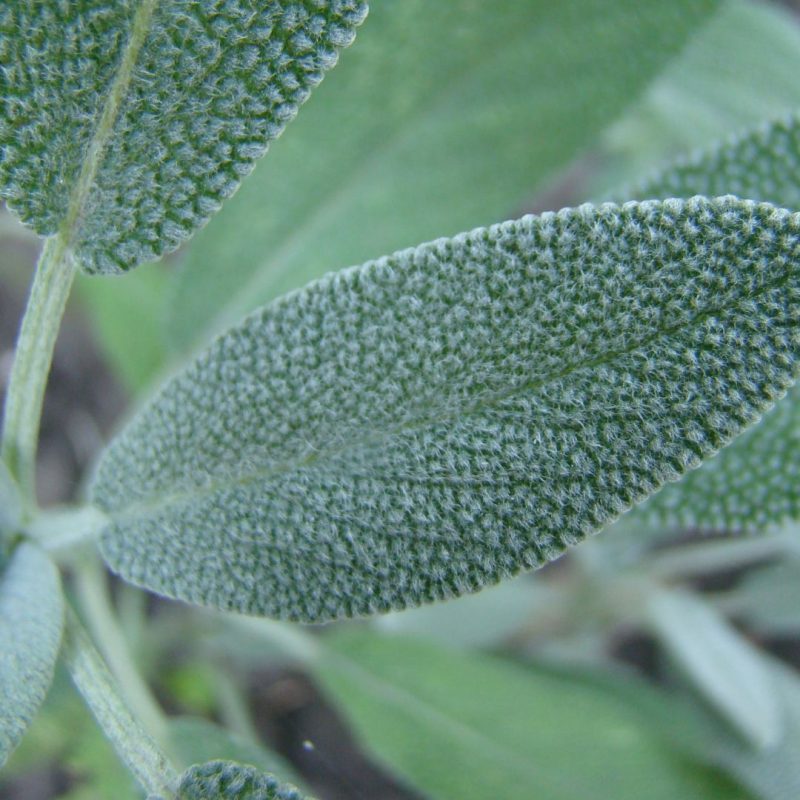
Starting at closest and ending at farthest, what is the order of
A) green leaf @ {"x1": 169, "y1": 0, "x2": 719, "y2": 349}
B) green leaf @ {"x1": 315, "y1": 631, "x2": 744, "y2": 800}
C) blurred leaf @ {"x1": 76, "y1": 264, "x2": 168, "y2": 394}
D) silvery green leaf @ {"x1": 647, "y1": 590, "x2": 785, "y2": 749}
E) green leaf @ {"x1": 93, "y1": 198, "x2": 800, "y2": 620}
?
green leaf @ {"x1": 93, "y1": 198, "x2": 800, "y2": 620} < green leaf @ {"x1": 169, "y1": 0, "x2": 719, "y2": 349} < green leaf @ {"x1": 315, "y1": 631, "x2": 744, "y2": 800} < silvery green leaf @ {"x1": 647, "y1": 590, "x2": 785, "y2": 749} < blurred leaf @ {"x1": 76, "y1": 264, "x2": 168, "y2": 394}

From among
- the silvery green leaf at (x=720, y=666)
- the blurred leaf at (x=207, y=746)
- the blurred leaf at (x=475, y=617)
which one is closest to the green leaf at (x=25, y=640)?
the blurred leaf at (x=207, y=746)

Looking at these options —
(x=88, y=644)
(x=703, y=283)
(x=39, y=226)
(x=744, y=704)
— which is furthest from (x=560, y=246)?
(x=744, y=704)

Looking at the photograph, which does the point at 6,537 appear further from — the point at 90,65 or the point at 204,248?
the point at 204,248

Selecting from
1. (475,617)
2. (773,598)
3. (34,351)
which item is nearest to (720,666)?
(773,598)

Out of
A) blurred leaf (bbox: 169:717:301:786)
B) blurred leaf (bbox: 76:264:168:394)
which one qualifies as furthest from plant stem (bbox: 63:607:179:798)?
blurred leaf (bbox: 76:264:168:394)

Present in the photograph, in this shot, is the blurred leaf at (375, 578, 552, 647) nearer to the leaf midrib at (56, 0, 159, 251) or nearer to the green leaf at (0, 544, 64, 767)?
the green leaf at (0, 544, 64, 767)

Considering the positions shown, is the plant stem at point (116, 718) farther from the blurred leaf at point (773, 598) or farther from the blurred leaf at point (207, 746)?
the blurred leaf at point (773, 598)

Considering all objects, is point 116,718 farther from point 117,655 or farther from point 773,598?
point 773,598
